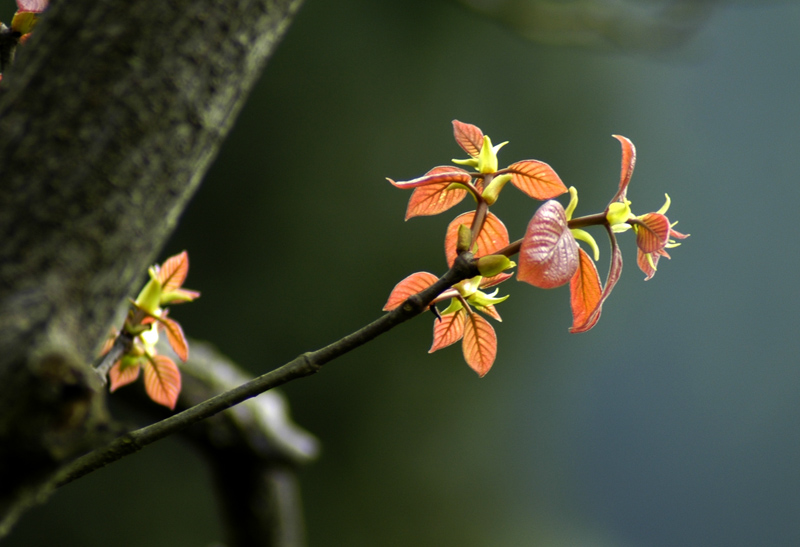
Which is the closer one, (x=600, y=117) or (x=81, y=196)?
(x=81, y=196)

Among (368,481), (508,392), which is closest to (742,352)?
(508,392)

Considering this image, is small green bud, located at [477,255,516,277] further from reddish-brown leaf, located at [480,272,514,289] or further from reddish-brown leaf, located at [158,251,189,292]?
reddish-brown leaf, located at [158,251,189,292]

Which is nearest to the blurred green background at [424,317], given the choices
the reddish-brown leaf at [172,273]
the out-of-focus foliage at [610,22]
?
the out-of-focus foliage at [610,22]

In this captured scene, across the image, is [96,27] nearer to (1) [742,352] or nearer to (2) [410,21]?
(2) [410,21]

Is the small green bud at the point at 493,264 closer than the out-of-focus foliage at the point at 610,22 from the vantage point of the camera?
Yes

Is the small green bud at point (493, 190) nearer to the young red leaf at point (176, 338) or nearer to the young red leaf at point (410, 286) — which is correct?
the young red leaf at point (410, 286)

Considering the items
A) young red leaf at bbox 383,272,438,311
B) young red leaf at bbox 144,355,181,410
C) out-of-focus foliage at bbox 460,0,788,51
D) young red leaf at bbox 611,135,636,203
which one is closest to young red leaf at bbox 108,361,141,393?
young red leaf at bbox 144,355,181,410
